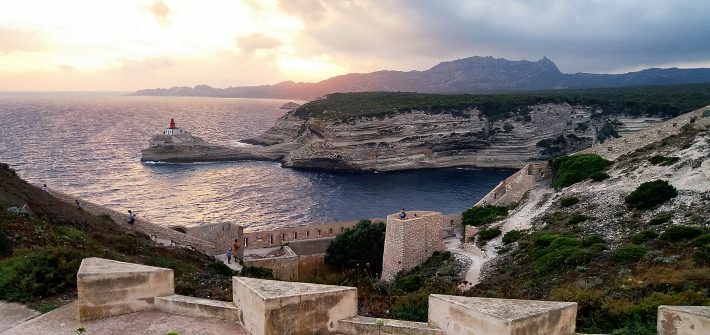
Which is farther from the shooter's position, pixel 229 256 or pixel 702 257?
pixel 229 256

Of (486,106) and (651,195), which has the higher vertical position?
(486,106)

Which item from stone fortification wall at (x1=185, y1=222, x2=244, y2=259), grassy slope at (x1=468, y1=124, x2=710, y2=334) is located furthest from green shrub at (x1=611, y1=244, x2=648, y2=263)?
stone fortification wall at (x1=185, y1=222, x2=244, y2=259)

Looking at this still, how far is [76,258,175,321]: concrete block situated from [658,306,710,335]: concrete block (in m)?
7.34

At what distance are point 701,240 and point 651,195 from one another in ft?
22.2

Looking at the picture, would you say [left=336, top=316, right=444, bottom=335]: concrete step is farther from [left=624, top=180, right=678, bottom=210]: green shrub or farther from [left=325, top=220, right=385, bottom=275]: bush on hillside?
[left=624, top=180, right=678, bottom=210]: green shrub

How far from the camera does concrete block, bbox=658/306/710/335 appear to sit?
6.32 meters

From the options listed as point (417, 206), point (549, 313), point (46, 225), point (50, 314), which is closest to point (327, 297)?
point (549, 313)

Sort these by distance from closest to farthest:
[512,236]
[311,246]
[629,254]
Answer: [629,254] < [512,236] < [311,246]

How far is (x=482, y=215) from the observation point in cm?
3127

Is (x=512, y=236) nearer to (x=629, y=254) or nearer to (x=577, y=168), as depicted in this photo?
(x=629, y=254)

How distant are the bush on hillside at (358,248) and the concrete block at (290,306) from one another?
18.7m

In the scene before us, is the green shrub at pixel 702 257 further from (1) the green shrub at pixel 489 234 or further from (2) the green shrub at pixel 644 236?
(1) the green shrub at pixel 489 234

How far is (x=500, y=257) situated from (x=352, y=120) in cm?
5596

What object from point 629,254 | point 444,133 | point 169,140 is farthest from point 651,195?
point 169,140
